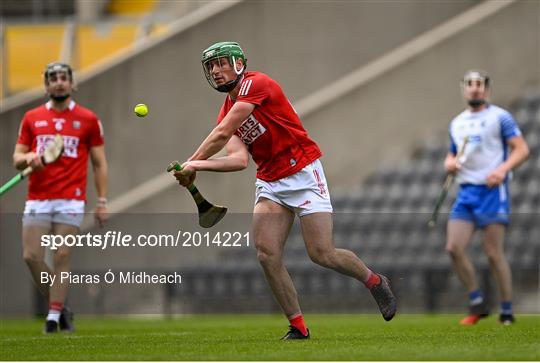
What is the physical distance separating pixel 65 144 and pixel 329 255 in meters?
3.30

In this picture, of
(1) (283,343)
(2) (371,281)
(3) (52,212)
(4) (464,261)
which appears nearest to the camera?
(1) (283,343)

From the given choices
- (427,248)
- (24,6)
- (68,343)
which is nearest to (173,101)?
(427,248)

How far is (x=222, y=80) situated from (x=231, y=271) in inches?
290

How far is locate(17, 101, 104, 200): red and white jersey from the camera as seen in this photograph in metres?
11.4

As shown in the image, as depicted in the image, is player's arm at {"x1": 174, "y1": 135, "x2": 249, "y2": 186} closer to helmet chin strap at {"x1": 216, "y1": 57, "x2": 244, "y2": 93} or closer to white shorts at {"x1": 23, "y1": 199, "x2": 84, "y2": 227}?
helmet chin strap at {"x1": 216, "y1": 57, "x2": 244, "y2": 93}

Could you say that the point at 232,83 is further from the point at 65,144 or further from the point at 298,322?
the point at 65,144

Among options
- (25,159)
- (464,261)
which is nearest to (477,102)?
(464,261)

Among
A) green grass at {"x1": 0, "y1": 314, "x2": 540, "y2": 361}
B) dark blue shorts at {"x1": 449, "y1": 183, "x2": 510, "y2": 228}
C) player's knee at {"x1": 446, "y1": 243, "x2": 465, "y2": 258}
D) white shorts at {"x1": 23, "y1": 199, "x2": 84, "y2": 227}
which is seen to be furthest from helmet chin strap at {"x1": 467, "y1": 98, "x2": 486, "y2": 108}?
white shorts at {"x1": 23, "y1": 199, "x2": 84, "y2": 227}

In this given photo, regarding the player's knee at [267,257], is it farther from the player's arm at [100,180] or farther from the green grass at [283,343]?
the player's arm at [100,180]

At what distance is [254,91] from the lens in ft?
29.1

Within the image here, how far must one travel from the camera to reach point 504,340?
884 centimetres

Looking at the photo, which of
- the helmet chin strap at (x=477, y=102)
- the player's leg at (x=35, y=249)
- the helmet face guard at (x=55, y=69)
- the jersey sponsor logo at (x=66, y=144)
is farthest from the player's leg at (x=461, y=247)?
the helmet face guard at (x=55, y=69)

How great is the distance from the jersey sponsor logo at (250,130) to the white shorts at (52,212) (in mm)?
2743

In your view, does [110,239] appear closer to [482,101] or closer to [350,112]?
[482,101]
